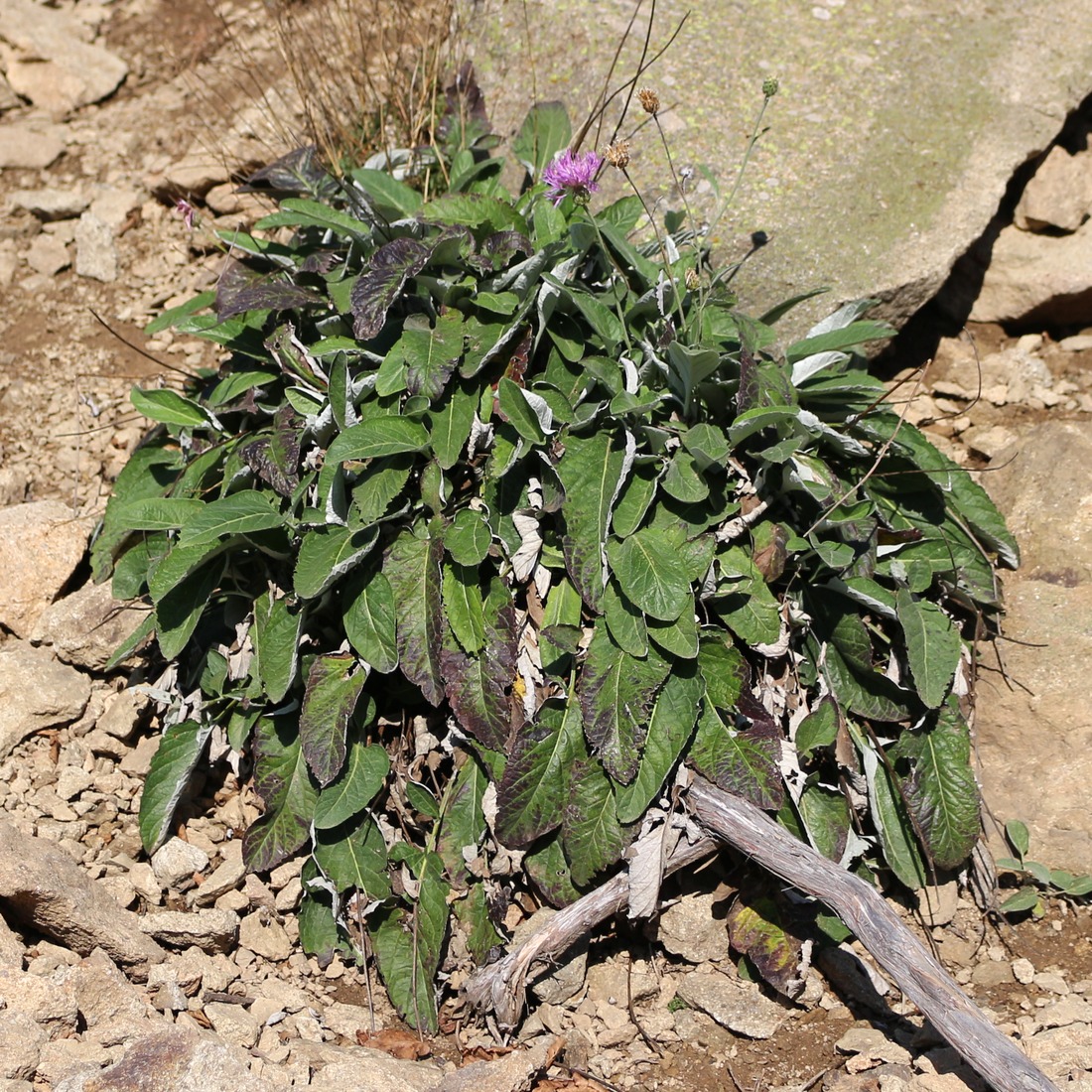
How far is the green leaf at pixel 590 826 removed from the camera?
123 inches

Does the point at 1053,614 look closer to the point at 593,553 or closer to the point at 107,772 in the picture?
the point at 593,553

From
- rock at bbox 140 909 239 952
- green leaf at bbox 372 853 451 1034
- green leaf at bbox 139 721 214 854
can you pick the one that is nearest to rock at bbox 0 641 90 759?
green leaf at bbox 139 721 214 854

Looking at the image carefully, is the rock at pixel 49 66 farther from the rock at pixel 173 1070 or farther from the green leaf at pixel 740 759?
the rock at pixel 173 1070

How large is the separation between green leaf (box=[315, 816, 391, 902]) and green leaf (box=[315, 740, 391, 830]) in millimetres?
69

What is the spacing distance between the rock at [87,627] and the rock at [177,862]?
697 millimetres

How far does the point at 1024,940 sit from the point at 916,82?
316 cm

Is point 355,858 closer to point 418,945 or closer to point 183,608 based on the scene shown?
point 418,945

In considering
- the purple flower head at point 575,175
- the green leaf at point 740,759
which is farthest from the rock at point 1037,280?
the green leaf at point 740,759

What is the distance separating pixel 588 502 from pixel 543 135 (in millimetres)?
1619

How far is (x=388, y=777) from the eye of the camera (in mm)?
3447

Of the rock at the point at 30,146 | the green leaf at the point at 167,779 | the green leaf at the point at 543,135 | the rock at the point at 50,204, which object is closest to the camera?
the green leaf at the point at 167,779

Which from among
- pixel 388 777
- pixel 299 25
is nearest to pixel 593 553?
pixel 388 777

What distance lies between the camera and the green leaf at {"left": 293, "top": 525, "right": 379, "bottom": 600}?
10.4ft

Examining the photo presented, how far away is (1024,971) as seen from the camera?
3205 millimetres
